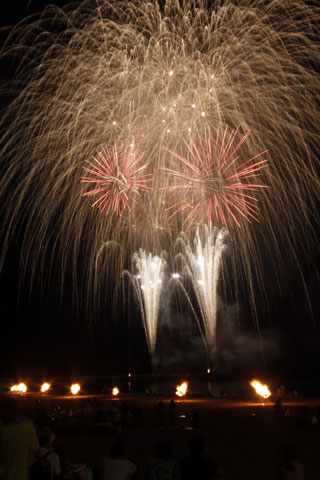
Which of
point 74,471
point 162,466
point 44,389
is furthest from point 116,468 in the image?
point 44,389

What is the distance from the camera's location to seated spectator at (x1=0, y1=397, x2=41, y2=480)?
5094 millimetres

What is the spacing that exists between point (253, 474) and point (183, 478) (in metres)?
7.02

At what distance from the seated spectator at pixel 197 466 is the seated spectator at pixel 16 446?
5.72 ft

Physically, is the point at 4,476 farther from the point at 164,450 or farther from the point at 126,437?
the point at 126,437

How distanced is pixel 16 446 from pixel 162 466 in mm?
1676

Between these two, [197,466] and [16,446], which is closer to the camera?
[197,466]

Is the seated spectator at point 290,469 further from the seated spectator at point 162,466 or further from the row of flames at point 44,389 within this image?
the row of flames at point 44,389

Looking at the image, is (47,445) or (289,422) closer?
(47,445)

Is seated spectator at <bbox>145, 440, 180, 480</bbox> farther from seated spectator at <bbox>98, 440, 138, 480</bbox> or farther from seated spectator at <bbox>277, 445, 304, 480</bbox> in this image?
seated spectator at <bbox>277, 445, 304, 480</bbox>

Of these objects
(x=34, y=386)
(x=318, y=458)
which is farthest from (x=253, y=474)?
(x=34, y=386)

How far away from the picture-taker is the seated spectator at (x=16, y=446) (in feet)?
16.7

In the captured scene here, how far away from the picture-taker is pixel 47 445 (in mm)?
6414

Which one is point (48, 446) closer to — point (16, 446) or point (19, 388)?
point (16, 446)

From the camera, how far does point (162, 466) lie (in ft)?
16.4
